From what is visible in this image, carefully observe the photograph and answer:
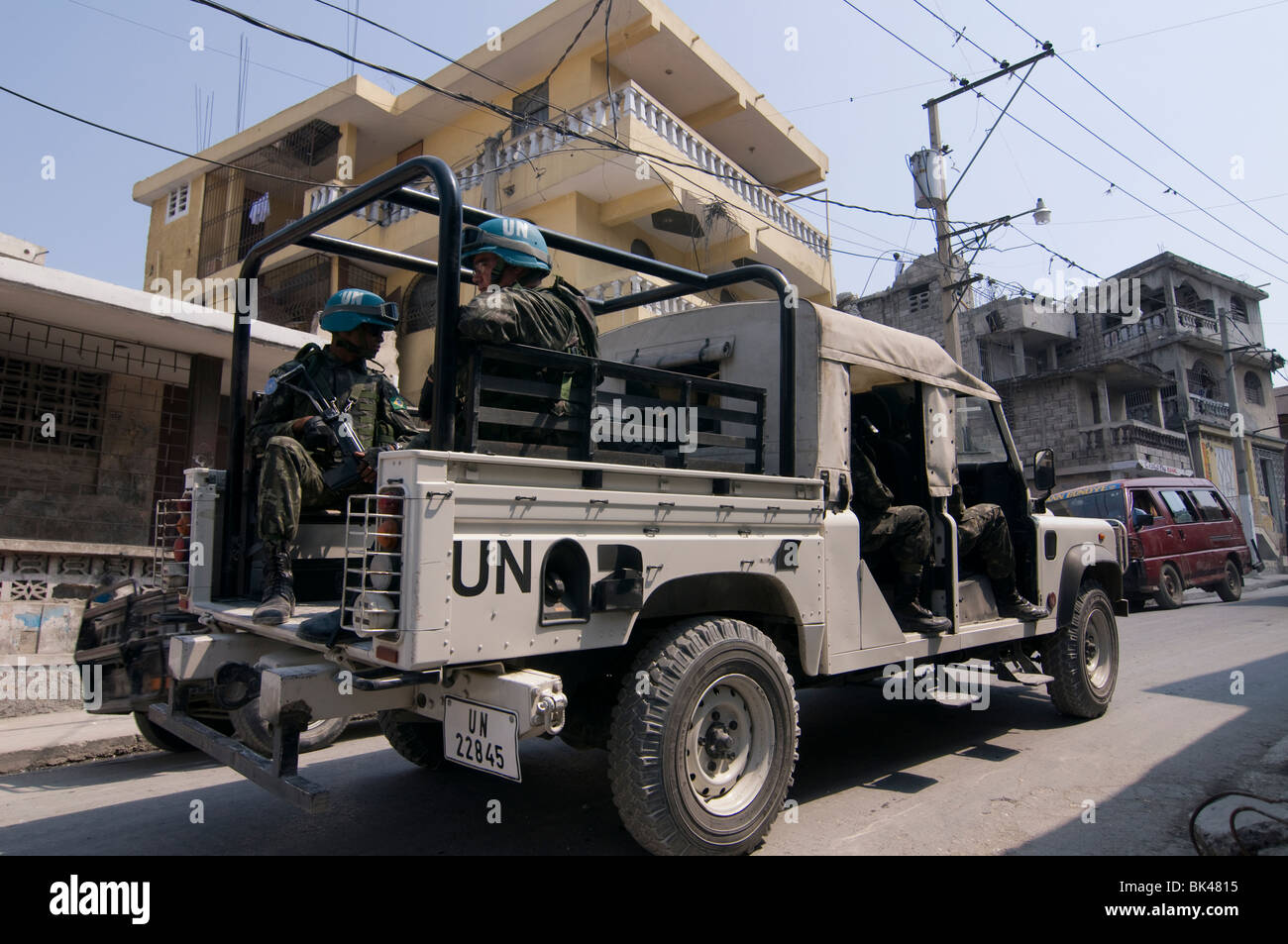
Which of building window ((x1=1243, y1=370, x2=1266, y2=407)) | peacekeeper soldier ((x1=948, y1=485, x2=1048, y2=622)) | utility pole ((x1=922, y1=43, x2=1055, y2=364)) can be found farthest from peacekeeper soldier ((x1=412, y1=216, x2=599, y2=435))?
building window ((x1=1243, y1=370, x2=1266, y2=407))

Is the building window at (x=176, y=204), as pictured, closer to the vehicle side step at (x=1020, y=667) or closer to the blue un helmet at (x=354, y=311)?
the blue un helmet at (x=354, y=311)

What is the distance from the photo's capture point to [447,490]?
2.44 metres

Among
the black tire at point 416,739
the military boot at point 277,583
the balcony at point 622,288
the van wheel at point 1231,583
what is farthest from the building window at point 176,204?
the van wheel at point 1231,583

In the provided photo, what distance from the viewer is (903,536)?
14.0ft

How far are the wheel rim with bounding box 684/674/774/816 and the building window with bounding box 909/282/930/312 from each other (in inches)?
1123

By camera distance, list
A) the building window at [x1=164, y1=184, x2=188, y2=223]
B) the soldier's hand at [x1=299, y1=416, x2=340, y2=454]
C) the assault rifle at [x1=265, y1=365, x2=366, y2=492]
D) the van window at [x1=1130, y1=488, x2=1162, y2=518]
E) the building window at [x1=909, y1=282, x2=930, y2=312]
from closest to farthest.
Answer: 1. the assault rifle at [x1=265, y1=365, x2=366, y2=492]
2. the soldier's hand at [x1=299, y1=416, x2=340, y2=454]
3. the van window at [x1=1130, y1=488, x2=1162, y2=518]
4. the building window at [x1=164, y1=184, x2=188, y2=223]
5. the building window at [x1=909, y1=282, x2=930, y2=312]

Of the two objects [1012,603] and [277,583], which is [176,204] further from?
[1012,603]

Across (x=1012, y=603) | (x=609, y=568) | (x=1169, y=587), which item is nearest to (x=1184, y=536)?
(x=1169, y=587)

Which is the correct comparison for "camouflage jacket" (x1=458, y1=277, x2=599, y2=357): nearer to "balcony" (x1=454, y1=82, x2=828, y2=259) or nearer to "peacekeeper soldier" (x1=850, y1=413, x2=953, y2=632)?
"peacekeeper soldier" (x1=850, y1=413, x2=953, y2=632)

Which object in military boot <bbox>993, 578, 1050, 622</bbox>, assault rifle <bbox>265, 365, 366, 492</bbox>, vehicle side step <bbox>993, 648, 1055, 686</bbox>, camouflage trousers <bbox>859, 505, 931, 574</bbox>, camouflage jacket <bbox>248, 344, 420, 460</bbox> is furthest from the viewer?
vehicle side step <bbox>993, 648, 1055, 686</bbox>

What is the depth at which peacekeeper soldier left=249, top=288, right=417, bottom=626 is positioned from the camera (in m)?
3.20

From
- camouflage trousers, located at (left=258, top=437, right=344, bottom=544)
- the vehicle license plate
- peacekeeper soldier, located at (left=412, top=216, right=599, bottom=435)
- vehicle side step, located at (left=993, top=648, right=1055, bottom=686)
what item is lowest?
vehicle side step, located at (left=993, top=648, right=1055, bottom=686)

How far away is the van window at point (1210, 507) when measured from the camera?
46.1ft
